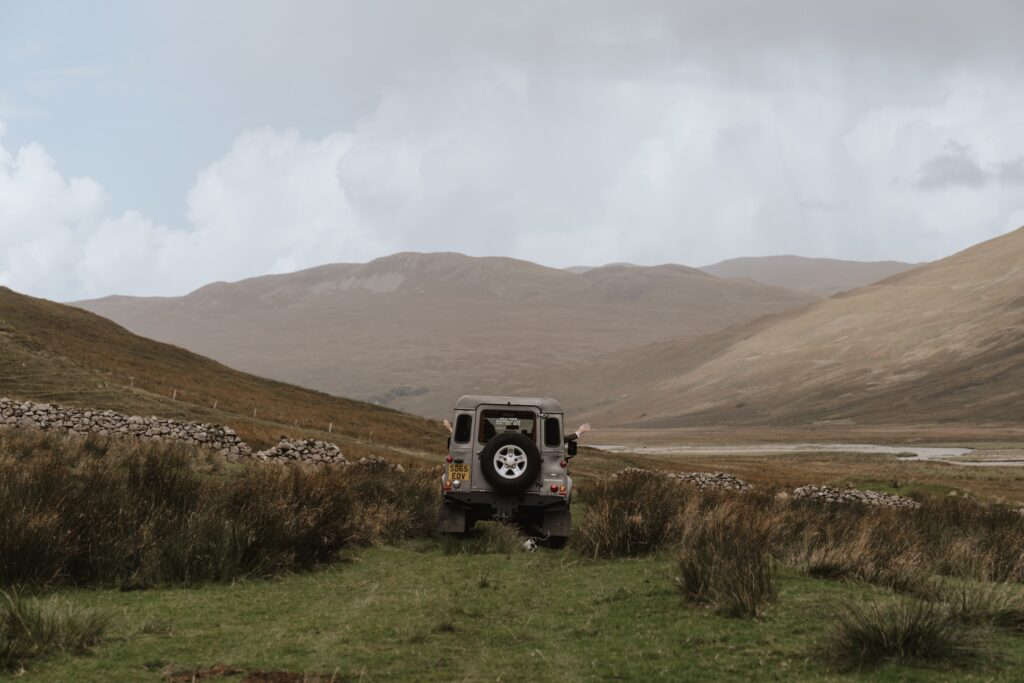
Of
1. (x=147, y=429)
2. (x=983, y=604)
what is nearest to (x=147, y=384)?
(x=147, y=429)

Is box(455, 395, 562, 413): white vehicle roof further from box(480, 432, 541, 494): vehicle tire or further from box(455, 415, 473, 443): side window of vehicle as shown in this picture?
box(480, 432, 541, 494): vehicle tire

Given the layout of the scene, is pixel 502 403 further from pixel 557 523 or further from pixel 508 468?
pixel 557 523

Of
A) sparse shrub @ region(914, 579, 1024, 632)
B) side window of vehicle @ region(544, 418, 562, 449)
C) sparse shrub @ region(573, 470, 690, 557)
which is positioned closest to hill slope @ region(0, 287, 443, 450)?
side window of vehicle @ region(544, 418, 562, 449)

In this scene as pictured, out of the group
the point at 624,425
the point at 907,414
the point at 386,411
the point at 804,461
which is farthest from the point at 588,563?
the point at 624,425

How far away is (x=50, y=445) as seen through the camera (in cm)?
1995

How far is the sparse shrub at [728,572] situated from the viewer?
30.8ft

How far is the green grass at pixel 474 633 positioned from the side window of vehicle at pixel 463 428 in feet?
15.1

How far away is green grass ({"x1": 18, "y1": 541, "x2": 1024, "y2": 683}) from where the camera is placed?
7707 millimetres

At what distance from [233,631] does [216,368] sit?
6592 cm

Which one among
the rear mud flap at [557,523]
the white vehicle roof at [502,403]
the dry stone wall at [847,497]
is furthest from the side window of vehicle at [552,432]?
the dry stone wall at [847,497]

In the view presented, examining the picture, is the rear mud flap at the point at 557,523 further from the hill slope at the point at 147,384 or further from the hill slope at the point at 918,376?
the hill slope at the point at 918,376

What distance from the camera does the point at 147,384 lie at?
168 feet

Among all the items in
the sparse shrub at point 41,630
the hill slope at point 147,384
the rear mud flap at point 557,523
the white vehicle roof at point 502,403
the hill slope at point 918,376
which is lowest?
the sparse shrub at point 41,630

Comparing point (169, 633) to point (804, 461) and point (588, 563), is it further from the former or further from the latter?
point (804, 461)
